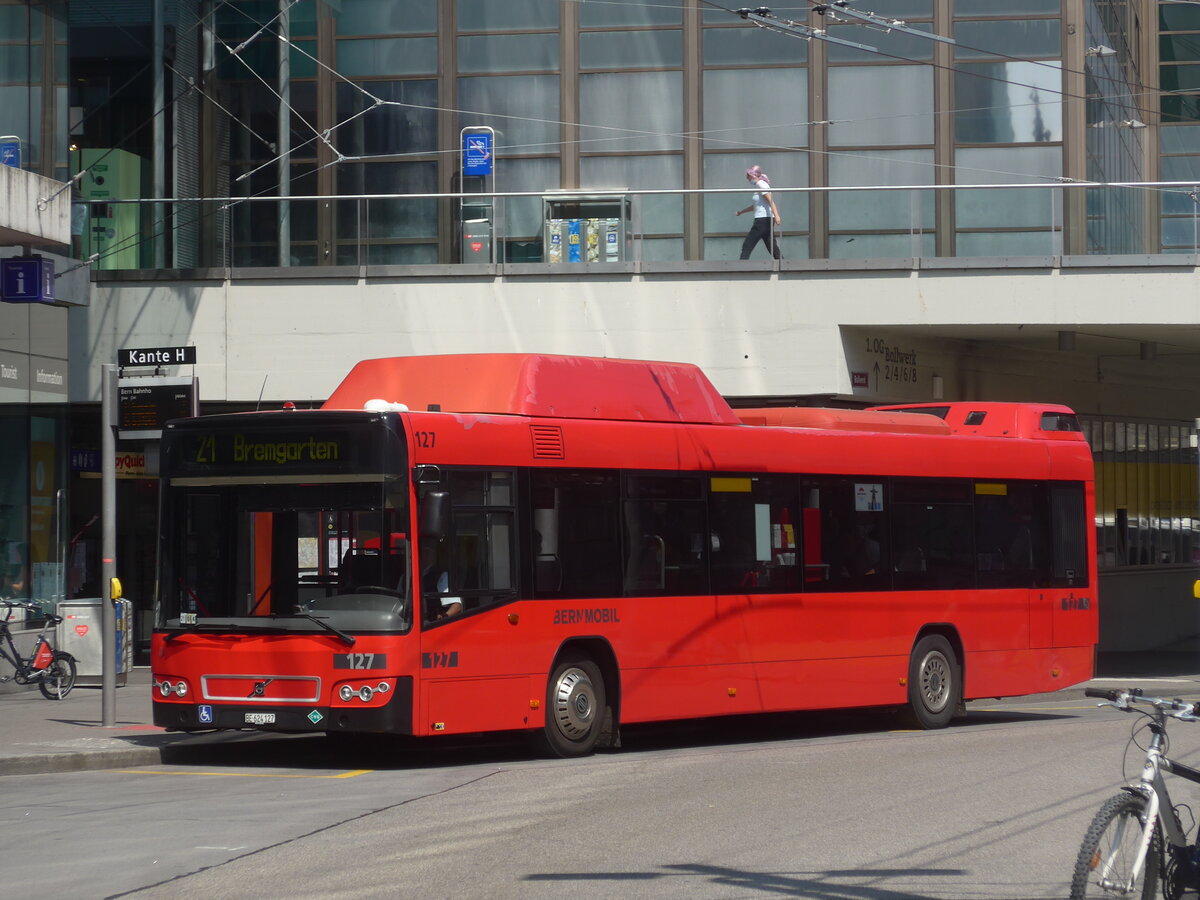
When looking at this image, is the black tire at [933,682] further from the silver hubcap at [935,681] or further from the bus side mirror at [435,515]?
the bus side mirror at [435,515]

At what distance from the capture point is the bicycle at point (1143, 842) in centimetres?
598

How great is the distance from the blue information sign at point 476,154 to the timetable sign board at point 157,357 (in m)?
11.1

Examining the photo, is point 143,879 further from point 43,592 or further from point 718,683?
point 43,592

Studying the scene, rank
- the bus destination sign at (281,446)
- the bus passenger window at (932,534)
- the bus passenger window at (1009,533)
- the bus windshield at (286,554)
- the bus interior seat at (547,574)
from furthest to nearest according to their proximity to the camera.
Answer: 1. the bus passenger window at (1009,533)
2. the bus passenger window at (932,534)
3. the bus interior seat at (547,574)
4. the bus destination sign at (281,446)
5. the bus windshield at (286,554)

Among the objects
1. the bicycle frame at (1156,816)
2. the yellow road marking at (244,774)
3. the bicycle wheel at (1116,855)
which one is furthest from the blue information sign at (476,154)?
the bicycle wheel at (1116,855)

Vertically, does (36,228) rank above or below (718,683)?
above

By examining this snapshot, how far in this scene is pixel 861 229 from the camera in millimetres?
22750

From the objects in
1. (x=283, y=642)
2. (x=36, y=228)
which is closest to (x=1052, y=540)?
(x=283, y=642)

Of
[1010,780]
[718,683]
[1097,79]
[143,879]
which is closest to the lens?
[143,879]

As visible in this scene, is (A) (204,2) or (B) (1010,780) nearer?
(B) (1010,780)

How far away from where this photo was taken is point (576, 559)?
13.7 m

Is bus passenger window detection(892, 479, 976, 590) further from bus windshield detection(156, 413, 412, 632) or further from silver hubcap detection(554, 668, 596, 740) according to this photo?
bus windshield detection(156, 413, 412, 632)

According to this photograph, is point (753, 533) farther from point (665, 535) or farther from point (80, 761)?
point (80, 761)

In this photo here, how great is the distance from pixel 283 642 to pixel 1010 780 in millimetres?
5075
